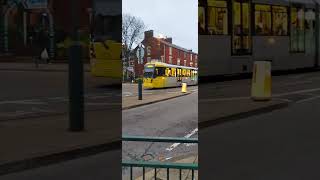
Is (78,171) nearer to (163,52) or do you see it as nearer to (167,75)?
(167,75)

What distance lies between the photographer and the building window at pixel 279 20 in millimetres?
9172

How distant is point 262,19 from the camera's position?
28.6ft

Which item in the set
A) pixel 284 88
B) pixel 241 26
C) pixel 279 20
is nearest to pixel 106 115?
pixel 241 26

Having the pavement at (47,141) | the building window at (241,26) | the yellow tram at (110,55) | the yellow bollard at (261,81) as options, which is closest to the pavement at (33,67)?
the yellow tram at (110,55)

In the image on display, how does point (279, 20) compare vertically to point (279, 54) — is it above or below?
above

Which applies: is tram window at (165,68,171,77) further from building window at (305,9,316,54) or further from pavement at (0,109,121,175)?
building window at (305,9,316,54)

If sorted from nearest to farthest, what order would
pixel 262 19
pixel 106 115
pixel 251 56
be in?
1. pixel 106 115
2. pixel 262 19
3. pixel 251 56

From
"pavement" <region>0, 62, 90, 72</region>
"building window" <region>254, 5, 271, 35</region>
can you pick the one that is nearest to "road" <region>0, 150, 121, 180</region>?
"pavement" <region>0, 62, 90, 72</region>

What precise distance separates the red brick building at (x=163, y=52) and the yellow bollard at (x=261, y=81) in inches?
350

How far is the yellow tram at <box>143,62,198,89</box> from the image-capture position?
1.41m

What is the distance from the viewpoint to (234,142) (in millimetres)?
6234

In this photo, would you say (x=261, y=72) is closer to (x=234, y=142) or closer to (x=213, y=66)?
(x=213, y=66)

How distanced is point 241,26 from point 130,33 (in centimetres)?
738

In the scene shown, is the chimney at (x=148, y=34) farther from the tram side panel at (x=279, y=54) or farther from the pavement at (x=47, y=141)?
the tram side panel at (x=279, y=54)
